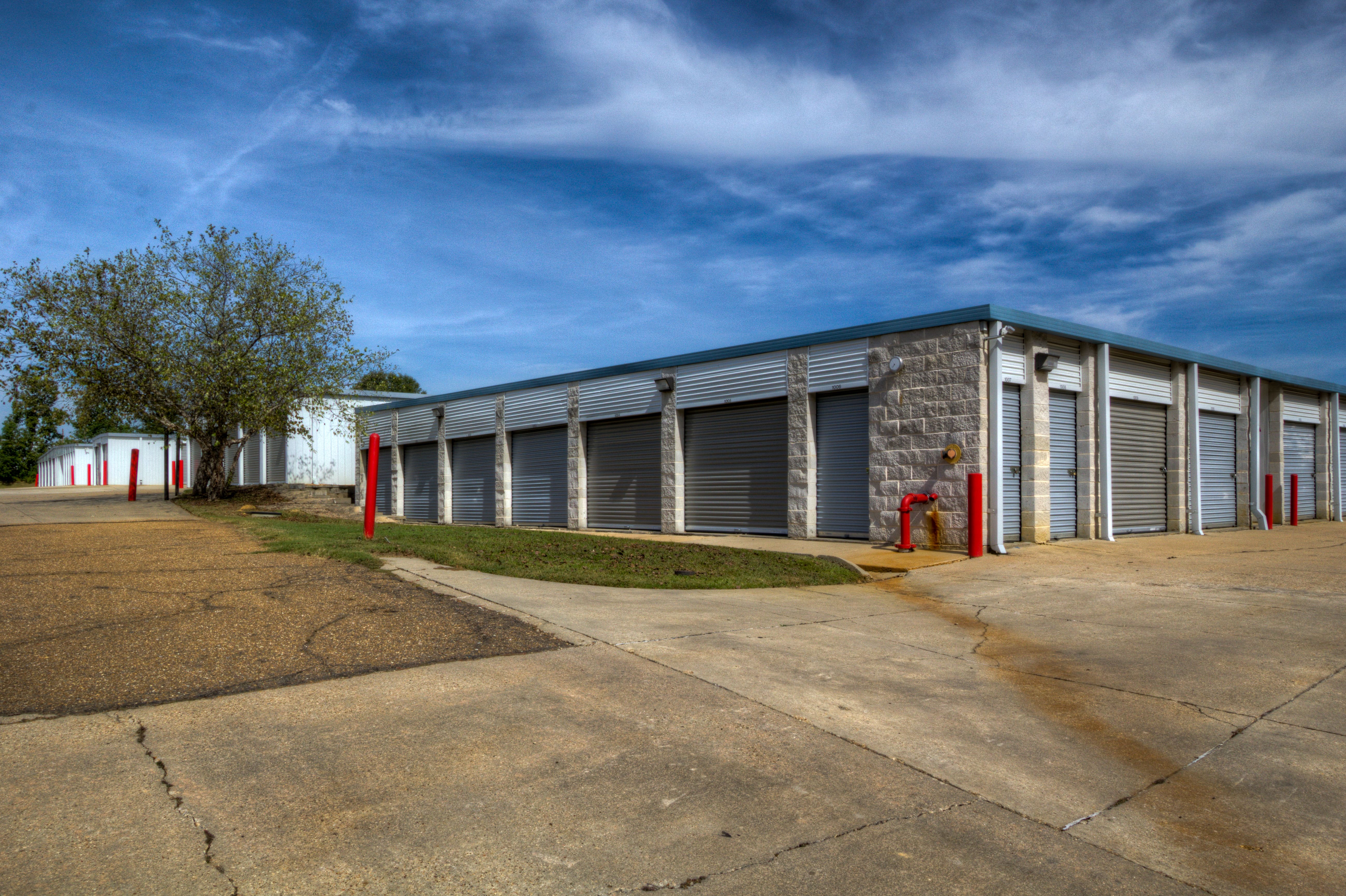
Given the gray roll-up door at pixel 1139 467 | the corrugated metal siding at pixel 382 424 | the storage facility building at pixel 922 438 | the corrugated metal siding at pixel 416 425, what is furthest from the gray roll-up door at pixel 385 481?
the gray roll-up door at pixel 1139 467

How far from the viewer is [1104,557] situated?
42.0ft

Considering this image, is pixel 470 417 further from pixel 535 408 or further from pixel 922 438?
pixel 922 438

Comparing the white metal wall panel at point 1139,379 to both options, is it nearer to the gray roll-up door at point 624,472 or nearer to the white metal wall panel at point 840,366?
the white metal wall panel at point 840,366

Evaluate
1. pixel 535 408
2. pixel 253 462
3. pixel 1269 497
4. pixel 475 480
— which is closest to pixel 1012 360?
pixel 1269 497

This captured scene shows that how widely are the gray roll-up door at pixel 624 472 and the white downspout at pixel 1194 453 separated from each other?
1141 cm

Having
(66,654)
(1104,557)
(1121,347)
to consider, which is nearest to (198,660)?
(66,654)

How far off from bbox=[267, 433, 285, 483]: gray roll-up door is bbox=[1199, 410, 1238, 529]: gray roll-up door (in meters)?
29.7

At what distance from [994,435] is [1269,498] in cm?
1231

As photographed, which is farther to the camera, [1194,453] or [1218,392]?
[1218,392]

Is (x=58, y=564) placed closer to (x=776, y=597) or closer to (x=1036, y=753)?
(x=776, y=597)

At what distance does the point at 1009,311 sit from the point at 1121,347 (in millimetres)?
3994

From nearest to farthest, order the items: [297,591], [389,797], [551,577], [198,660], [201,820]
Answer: [201,820]
[389,797]
[198,660]
[297,591]
[551,577]

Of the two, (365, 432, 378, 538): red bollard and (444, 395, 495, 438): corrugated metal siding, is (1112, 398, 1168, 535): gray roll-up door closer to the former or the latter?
(365, 432, 378, 538): red bollard

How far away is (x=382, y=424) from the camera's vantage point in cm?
2931
